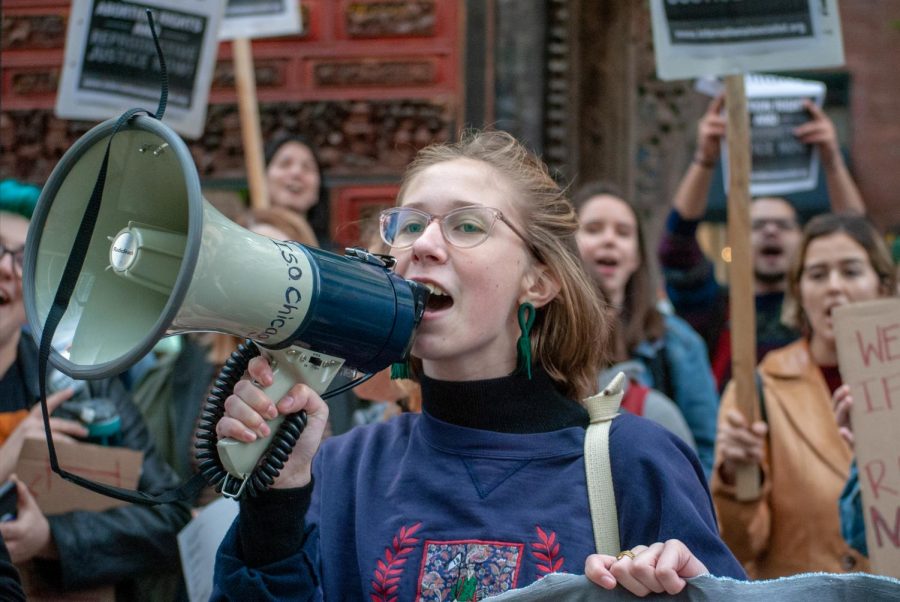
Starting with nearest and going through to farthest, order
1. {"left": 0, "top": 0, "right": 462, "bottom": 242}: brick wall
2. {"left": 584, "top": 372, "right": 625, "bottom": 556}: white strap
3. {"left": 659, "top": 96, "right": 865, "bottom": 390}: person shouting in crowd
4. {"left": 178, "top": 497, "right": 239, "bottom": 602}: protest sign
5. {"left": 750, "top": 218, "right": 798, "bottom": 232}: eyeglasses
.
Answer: {"left": 584, "top": 372, "right": 625, "bottom": 556}: white strap
{"left": 178, "top": 497, "right": 239, "bottom": 602}: protest sign
{"left": 659, "top": 96, "right": 865, "bottom": 390}: person shouting in crowd
{"left": 750, "top": 218, "right": 798, "bottom": 232}: eyeglasses
{"left": 0, "top": 0, "right": 462, "bottom": 242}: brick wall

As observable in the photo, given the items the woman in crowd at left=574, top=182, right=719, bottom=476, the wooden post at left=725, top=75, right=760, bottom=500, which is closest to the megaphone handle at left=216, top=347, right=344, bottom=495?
the wooden post at left=725, top=75, right=760, bottom=500

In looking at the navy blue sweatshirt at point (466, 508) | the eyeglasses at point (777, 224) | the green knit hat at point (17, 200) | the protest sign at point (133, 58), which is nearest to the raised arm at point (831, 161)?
the eyeglasses at point (777, 224)

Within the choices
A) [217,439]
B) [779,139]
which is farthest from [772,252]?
[217,439]

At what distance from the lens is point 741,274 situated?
330 centimetres

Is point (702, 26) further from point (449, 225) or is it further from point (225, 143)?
point (225, 143)

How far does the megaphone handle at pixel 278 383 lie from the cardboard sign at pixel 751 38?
1.94 metres

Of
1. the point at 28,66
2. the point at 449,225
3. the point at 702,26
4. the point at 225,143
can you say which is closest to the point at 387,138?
the point at 225,143

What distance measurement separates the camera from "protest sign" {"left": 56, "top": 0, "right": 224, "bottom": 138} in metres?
4.18

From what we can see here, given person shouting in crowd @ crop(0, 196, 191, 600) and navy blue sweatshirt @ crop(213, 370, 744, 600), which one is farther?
person shouting in crowd @ crop(0, 196, 191, 600)

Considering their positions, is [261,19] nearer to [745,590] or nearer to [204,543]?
[204,543]

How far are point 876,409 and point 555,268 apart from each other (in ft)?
2.99

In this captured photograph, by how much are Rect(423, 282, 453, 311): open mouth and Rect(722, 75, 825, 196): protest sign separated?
2.90 m

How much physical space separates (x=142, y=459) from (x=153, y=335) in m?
1.50

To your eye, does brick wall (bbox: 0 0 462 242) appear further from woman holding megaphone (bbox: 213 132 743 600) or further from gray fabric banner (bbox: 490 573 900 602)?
gray fabric banner (bbox: 490 573 900 602)
